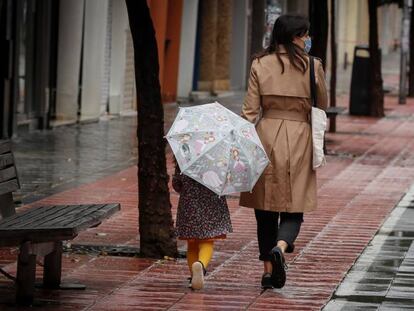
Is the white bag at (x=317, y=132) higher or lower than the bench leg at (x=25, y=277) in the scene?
higher

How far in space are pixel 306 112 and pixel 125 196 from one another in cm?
538

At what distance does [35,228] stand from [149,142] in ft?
8.26

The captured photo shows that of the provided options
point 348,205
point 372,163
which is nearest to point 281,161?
point 348,205

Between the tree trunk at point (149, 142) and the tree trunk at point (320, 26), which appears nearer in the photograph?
the tree trunk at point (149, 142)

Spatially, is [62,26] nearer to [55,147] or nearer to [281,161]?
[55,147]

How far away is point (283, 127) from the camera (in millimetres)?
9422

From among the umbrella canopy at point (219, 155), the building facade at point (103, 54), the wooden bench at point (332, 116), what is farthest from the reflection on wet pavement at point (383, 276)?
the wooden bench at point (332, 116)

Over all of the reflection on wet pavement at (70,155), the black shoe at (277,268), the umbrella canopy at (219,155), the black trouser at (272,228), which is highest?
the umbrella canopy at (219,155)

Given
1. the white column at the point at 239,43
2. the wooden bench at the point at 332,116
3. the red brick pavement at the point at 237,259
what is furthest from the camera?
the white column at the point at 239,43

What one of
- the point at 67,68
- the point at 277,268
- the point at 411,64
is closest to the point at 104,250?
the point at 277,268

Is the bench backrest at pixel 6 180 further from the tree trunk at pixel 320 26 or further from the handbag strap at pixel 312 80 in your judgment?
the tree trunk at pixel 320 26

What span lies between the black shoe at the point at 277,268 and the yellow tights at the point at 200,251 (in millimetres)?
435

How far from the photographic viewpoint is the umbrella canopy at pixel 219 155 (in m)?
9.04

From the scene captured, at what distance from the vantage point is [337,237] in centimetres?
1207
